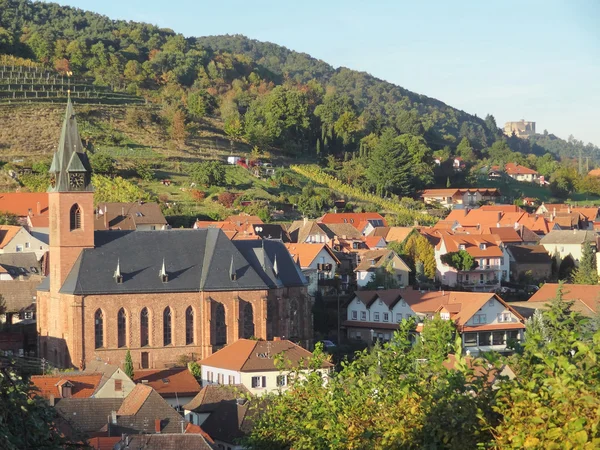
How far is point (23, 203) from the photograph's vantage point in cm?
7994

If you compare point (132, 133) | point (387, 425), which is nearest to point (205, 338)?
point (387, 425)

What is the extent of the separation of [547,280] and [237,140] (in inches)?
1614

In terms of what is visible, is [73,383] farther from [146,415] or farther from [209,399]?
[146,415]

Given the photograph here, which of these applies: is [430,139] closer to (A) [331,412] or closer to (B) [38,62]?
(B) [38,62]

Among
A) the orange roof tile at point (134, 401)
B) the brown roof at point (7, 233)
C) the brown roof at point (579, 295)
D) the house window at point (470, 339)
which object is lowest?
the house window at point (470, 339)

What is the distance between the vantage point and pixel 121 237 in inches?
2122

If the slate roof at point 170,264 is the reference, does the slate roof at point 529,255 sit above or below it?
below

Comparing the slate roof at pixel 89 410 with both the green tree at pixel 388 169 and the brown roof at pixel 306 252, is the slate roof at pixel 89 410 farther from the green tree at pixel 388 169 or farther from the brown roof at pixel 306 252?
the green tree at pixel 388 169

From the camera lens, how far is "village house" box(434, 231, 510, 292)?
257 ft

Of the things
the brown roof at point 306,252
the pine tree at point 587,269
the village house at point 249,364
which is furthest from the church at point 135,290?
the pine tree at point 587,269

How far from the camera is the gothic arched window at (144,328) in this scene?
5258 centimetres

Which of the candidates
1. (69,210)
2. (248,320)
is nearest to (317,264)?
(248,320)

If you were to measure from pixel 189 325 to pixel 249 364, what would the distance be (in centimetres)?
710

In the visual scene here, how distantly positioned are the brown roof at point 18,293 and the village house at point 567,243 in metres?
40.7
